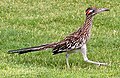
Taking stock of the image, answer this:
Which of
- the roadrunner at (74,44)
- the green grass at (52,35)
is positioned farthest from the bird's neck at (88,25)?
the green grass at (52,35)

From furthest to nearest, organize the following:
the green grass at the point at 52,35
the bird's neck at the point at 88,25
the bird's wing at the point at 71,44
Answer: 1. the bird's neck at the point at 88,25
2. the bird's wing at the point at 71,44
3. the green grass at the point at 52,35

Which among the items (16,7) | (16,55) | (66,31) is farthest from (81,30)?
(16,7)

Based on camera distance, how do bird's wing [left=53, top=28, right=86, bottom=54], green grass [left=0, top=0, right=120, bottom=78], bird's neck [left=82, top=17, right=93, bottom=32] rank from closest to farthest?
green grass [left=0, top=0, right=120, bottom=78], bird's wing [left=53, top=28, right=86, bottom=54], bird's neck [left=82, top=17, right=93, bottom=32]

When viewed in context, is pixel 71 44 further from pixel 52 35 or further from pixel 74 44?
pixel 52 35

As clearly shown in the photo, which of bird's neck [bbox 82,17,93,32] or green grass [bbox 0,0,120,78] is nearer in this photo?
green grass [bbox 0,0,120,78]

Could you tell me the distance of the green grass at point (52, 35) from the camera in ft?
33.6

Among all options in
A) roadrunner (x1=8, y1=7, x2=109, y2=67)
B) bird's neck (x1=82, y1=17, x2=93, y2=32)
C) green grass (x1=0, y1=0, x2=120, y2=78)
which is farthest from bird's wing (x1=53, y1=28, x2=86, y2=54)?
green grass (x1=0, y1=0, x2=120, y2=78)

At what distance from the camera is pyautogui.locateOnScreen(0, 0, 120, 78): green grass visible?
1025 cm

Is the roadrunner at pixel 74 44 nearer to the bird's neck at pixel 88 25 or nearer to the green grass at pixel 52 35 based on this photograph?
the bird's neck at pixel 88 25

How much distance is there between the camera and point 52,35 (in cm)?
1444

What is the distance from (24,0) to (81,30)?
9075 mm

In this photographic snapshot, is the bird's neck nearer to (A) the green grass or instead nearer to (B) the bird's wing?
(B) the bird's wing

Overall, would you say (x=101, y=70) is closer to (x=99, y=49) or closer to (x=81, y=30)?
(x=81, y=30)

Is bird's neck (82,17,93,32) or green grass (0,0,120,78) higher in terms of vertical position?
bird's neck (82,17,93,32)
